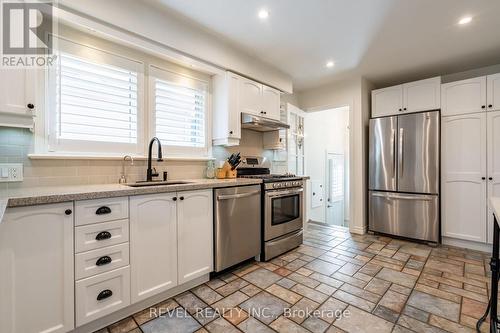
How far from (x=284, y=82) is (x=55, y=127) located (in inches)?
115

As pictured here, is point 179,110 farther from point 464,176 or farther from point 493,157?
point 493,157

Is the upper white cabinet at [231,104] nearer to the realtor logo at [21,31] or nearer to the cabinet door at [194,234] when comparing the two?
the cabinet door at [194,234]

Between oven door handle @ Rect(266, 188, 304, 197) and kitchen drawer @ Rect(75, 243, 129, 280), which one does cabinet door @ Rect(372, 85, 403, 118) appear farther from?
kitchen drawer @ Rect(75, 243, 129, 280)

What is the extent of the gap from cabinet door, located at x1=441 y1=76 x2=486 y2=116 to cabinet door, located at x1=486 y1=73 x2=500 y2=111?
0.05m

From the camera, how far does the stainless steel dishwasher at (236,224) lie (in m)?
2.26

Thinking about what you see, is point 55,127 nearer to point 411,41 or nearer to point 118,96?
point 118,96

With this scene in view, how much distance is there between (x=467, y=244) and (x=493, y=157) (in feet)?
3.94

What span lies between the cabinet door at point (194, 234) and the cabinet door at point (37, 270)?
77cm

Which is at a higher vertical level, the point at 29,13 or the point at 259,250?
the point at 29,13

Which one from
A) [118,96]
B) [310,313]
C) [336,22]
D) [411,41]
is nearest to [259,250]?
[310,313]

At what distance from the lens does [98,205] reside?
154 cm

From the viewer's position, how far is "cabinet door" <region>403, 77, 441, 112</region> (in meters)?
3.28

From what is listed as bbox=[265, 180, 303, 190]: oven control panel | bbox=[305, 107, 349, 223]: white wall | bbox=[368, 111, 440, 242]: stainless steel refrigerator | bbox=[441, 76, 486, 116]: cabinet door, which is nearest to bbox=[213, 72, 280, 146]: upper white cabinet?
bbox=[265, 180, 303, 190]: oven control panel

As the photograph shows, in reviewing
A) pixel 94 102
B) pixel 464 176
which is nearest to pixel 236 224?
pixel 94 102
